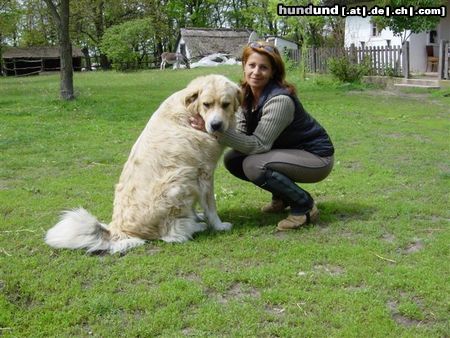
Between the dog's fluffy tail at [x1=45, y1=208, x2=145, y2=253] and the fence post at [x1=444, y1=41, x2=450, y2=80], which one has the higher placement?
the fence post at [x1=444, y1=41, x2=450, y2=80]

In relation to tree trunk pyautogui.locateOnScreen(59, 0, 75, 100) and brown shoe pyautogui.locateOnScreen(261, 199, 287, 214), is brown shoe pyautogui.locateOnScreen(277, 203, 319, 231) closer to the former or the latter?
brown shoe pyautogui.locateOnScreen(261, 199, 287, 214)

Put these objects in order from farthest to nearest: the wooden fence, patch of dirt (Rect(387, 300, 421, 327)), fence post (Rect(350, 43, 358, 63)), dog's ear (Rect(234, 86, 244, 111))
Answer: fence post (Rect(350, 43, 358, 63))
the wooden fence
dog's ear (Rect(234, 86, 244, 111))
patch of dirt (Rect(387, 300, 421, 327))

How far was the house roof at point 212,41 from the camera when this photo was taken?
44.8m

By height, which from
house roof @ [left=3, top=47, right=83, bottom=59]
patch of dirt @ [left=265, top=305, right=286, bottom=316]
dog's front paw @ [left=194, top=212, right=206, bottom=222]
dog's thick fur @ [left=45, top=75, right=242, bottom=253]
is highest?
house roof @ [left=3, top=47, right=83, bottom=59]

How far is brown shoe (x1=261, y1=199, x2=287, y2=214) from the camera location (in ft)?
17.9

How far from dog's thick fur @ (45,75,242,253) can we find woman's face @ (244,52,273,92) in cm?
24

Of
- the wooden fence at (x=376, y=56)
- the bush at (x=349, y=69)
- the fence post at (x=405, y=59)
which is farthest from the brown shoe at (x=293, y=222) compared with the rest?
the wooden fence at (x=376, y=56)

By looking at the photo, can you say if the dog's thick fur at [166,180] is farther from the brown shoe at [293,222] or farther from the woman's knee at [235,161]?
the brown shoe at [293,222]

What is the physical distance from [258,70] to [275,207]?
1.58 metres

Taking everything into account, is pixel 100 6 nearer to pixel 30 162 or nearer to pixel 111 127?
pixel 111 127

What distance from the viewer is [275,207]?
5473 millimetres

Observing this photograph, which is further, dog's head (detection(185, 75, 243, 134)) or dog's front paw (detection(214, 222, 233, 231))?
dog's front paw (detection(214, 222, 233, 231))

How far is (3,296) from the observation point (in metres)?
3.54

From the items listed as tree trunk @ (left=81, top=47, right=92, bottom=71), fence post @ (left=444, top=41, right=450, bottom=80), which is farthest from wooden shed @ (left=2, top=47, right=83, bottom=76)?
fence post @ (left=444, top=41, right=450, bottom=80)
